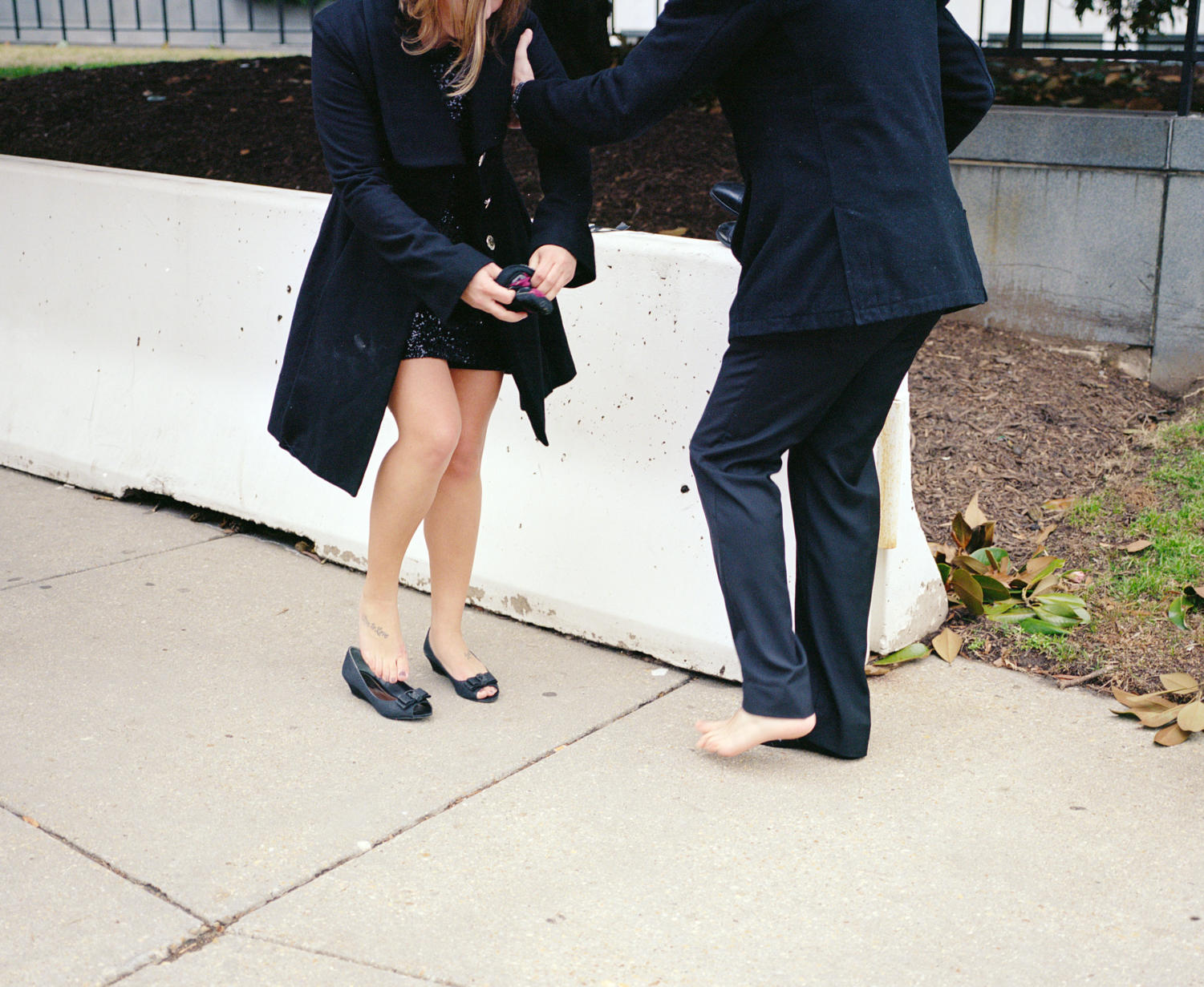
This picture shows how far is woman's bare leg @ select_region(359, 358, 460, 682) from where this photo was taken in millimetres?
3186

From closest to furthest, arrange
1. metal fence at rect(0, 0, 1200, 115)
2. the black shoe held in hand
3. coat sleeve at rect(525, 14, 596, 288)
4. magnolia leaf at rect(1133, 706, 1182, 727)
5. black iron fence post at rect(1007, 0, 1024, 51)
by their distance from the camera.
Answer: the black shoe held in hand, coat sleeve at rect(525, 14, 596, 288), magnolia leaf at rect(1133, 706, 1182, 727), black iron fence post at rect(1007, 0, 1024, 51), metal fence at rect(0, 0, 1200, 115)

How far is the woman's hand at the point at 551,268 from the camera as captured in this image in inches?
120

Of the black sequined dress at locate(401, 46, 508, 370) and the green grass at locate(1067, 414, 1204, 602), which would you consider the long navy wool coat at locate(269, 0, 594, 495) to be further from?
the green grass at locate(1067, 414, 1204, 602)

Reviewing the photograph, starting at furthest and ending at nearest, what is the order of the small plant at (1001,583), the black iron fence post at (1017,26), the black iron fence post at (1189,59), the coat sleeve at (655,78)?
1. the black iron fence post at (1017,26)
2. the black iron fence post at (1189,59)
3. the small plant at (1001,583)
4. the coat sleeve at (655,78)

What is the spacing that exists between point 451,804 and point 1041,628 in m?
1.87

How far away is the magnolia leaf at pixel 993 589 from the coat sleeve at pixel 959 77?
1.49 meters

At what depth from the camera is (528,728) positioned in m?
3.34

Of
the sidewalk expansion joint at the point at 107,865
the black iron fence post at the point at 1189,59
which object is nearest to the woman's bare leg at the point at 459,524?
the sidewalk expansion joint at the point at 107,865

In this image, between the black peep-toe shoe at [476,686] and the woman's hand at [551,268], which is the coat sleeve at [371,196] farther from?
the black peep-toe shoe at [476,686]

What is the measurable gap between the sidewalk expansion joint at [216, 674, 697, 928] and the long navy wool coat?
0.76m

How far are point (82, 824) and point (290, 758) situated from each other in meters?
0.49

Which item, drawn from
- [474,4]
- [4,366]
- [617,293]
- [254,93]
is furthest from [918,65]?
[254,93]

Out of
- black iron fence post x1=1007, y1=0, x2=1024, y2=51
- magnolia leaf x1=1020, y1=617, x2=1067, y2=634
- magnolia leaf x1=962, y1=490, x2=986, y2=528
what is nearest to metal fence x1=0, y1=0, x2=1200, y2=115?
black iron fence post x1=1007, y1=0, x2=1024, y2=51

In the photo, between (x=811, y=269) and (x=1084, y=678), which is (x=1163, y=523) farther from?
(x=811, y=269)
